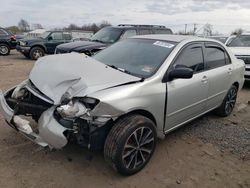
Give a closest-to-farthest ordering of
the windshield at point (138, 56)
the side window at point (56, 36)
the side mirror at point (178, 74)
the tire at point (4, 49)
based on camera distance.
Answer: the side mirror at point (178, 74)
the windshield at point (138, 56)
the side window at point (56, 36)
the tire at point (4, 49)

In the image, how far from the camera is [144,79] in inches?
139

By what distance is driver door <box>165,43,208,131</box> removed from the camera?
3863 mm

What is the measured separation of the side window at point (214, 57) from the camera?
15.7 ft

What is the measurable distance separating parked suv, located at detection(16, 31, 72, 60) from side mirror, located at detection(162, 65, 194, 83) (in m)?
12.3

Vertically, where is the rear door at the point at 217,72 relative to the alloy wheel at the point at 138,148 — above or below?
above

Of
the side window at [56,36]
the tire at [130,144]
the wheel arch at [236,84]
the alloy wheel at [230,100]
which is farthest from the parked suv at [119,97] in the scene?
the side window at [56,36]

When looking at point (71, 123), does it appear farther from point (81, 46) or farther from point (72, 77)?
point (81, 46)

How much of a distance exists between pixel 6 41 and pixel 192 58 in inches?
568

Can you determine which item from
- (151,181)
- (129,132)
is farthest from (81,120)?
(151,181)

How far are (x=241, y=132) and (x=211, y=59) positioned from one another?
55.9 inches

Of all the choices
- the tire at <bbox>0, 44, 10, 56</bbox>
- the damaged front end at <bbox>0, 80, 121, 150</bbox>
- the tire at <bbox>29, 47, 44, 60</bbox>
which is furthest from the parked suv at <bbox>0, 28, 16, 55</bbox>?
the damaged front end at <bbox>0, 80, 121, 150</bbox>

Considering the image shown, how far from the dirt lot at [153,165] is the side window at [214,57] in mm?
1216

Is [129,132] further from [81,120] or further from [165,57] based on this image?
[165,57]

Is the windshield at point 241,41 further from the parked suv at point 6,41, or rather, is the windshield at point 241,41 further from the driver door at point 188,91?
the parked suv at point 6,41
